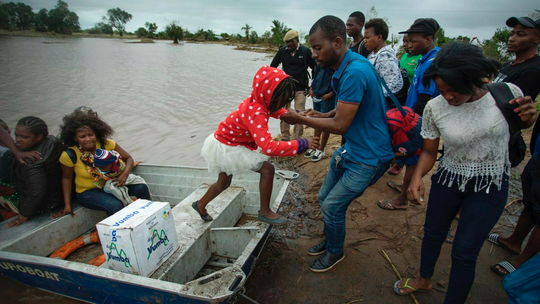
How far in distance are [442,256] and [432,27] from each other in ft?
8.45

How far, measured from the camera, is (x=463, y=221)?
172 cm

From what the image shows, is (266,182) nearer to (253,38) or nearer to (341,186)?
(341,186)

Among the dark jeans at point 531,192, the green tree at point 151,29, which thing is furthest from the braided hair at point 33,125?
the green tree at point 151,29

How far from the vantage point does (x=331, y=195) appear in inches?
87.4

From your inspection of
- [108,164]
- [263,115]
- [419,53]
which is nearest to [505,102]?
[263,115]

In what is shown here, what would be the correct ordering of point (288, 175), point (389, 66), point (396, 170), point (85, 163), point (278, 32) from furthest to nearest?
point (278, 32)
point (396, 170)
point (288, 175)
point (389, 66)
point (85, 163)

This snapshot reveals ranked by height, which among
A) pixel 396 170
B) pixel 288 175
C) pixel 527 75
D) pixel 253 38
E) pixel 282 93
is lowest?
pixel 396 170

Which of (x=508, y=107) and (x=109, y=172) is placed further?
(x=109, y=172)

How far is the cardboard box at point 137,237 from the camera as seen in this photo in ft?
6.64

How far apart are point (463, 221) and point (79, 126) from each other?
3478mm

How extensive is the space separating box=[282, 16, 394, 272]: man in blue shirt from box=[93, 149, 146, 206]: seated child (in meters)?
2.06

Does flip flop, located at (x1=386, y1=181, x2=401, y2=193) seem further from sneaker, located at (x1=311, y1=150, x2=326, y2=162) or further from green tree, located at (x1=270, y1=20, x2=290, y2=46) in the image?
green tree, located at (x1=270, y1=20, x2=290, y2=46)

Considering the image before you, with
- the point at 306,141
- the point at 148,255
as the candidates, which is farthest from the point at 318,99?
the point at 148,255

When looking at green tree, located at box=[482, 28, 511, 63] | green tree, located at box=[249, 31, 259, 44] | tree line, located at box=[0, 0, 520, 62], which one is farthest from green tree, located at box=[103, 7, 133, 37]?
green tree, located at box=[482, 28, 511, 63]
